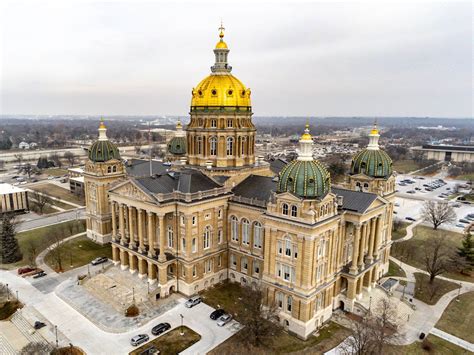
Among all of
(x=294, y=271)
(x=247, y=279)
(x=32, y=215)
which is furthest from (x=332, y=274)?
(x=32, y=215)

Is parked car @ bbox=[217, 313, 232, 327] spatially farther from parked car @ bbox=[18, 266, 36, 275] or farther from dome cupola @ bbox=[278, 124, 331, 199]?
parked car @ bbox=[18, 266, 36, 275]

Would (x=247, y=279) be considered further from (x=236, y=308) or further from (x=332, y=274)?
(x=332, y=274)

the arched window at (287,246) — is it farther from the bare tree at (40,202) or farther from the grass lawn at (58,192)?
the grass lawn at (58,192)

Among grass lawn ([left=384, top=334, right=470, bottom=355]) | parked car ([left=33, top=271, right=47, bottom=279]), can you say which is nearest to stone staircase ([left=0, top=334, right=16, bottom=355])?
parked car ([left=33, top=271, right=47, bottom=279])

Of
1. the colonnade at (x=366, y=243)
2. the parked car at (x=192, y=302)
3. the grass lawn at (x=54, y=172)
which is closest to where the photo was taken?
the colonnade at (x=366, y=243)

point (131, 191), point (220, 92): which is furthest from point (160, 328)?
point (220, 92)

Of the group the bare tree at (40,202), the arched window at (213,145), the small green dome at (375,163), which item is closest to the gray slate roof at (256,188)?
the arched window at (213,145)
